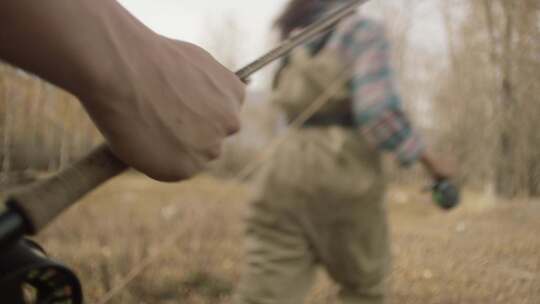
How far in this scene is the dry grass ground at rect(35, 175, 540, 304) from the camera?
100 cm

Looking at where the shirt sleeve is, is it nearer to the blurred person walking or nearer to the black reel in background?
the blurred person walking

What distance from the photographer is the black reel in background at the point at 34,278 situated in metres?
0.35

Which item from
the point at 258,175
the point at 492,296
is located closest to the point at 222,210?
the point at 258,175

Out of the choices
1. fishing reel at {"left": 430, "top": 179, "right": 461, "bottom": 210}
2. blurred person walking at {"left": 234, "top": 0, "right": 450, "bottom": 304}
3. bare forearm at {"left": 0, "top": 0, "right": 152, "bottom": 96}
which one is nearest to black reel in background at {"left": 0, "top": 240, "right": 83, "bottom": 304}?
bare forearm at {"left": 0, "top": 0, "right": 152, "bottom": 96}

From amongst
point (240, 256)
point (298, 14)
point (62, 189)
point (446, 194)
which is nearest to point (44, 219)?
point (62, 189)

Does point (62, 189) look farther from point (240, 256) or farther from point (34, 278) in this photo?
point (240, 256)

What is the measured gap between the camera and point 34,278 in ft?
1.24

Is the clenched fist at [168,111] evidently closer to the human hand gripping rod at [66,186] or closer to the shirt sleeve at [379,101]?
the human hand gripping rod at [66,186]

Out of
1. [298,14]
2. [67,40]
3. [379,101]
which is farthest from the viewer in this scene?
[298,14]

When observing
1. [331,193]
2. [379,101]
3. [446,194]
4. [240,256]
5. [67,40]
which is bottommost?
[240,256]

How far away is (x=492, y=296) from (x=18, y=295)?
33.3 inches

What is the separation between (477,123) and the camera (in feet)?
3.90

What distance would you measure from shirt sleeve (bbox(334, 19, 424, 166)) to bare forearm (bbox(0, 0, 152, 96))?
0.74 metres

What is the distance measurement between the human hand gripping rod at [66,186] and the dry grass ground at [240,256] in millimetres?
680
